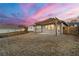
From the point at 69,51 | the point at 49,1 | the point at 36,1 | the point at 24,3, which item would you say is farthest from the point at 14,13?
the point at 69,51

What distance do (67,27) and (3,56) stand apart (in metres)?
0.78

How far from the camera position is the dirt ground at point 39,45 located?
5.42 ft

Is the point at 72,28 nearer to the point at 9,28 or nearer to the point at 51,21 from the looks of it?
the point at 51,21

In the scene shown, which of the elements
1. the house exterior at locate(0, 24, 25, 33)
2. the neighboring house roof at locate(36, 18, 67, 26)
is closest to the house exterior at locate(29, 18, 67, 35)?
the neighboring house roof at locate(36, 18, 67, 26)

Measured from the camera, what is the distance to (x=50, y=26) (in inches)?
67.1

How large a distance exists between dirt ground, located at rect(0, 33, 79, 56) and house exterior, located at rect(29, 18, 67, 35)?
7cm

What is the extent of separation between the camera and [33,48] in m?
1.67

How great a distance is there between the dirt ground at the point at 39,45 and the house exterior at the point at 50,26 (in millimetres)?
67

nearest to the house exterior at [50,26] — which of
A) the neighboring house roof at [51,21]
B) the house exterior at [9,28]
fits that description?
the neighboring house roof at [51,21]

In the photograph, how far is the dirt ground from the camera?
1.65 meters

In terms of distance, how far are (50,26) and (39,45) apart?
25 cm

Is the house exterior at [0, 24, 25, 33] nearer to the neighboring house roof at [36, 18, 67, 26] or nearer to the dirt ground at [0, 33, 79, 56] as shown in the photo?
the dirt ground at [0, 33, 79, 56]

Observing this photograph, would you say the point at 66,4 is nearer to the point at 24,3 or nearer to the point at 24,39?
the point at 24,3

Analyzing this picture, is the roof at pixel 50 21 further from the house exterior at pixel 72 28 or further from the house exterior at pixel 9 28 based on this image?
the house exterior at pixel 9 28
